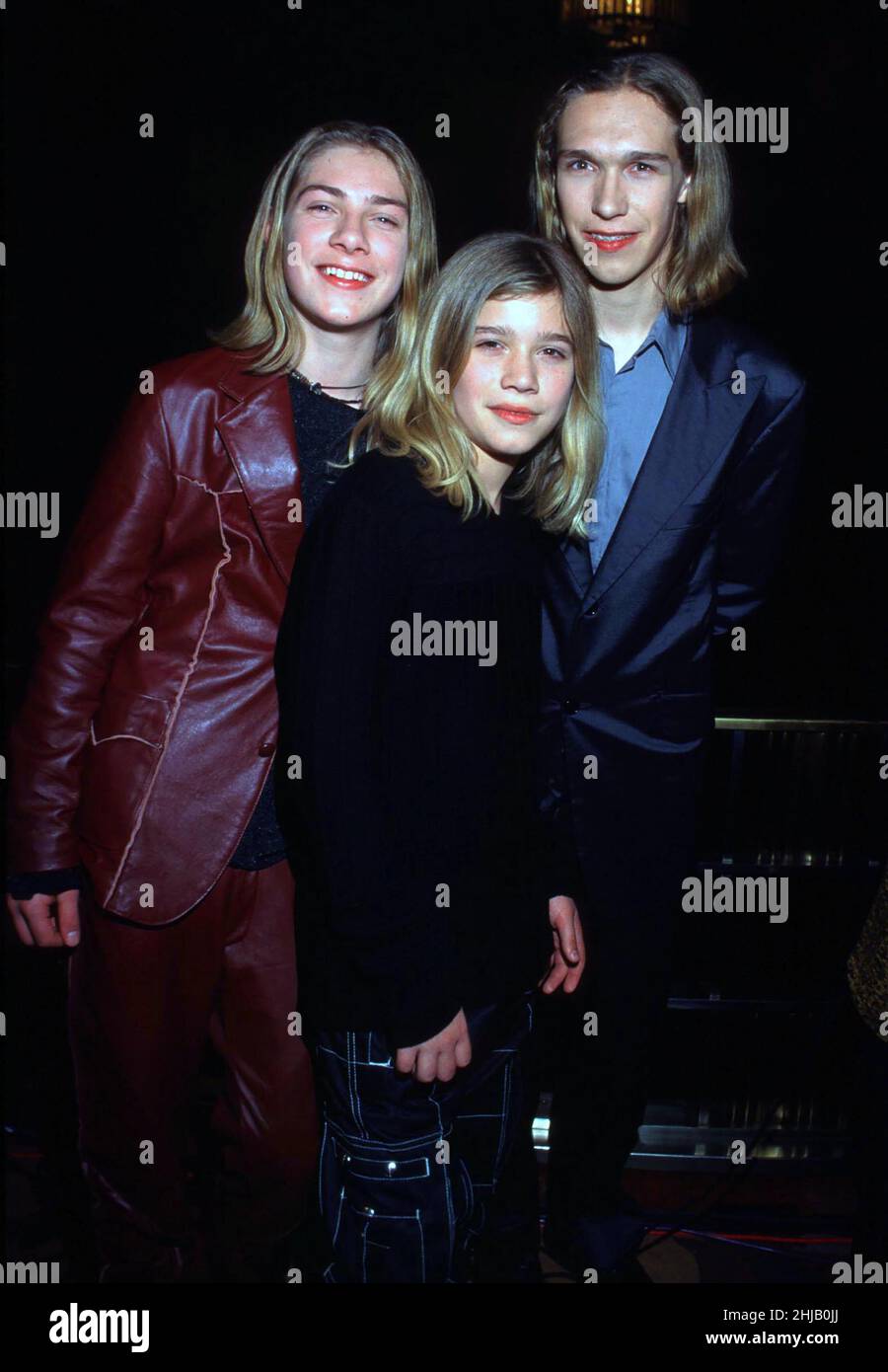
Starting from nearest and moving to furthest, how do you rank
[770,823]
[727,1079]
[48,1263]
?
[48,1263] < [770,823] < [727,1079]

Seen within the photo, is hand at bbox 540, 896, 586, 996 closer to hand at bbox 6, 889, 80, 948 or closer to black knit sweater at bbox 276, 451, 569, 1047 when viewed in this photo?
black knit sweater at bbox 276, 451, 569, 1047

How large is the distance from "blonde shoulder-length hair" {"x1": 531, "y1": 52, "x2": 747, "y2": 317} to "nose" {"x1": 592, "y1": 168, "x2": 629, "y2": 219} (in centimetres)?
9

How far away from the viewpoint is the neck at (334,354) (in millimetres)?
1767

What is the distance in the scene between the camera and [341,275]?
5.54 ft

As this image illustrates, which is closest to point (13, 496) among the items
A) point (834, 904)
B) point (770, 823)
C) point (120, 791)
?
point (120, 791)

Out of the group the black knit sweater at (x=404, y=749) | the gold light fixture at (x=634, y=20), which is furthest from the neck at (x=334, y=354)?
the gold light fixture at (x=634, y=20)

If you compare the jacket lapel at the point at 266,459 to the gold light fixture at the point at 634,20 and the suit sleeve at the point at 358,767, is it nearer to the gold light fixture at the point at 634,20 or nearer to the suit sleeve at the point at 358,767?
the suit sleeve at the point at 358,767

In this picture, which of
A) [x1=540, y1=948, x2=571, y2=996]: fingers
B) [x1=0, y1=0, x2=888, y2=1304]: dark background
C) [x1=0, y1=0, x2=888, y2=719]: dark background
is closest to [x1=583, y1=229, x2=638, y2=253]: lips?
[x1=0, y1=0, x2=888, y2=1304]: dark background

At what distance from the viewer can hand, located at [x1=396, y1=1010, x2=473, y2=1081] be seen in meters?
1.49

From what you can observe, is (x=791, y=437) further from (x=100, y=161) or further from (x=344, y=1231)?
(x=100, y=161)

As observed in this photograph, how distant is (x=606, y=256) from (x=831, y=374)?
2768 millimetres

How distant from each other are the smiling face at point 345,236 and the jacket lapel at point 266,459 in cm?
19

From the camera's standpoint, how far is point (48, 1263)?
210 centimetres

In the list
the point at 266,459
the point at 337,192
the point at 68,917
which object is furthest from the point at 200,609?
the point at 337,192
